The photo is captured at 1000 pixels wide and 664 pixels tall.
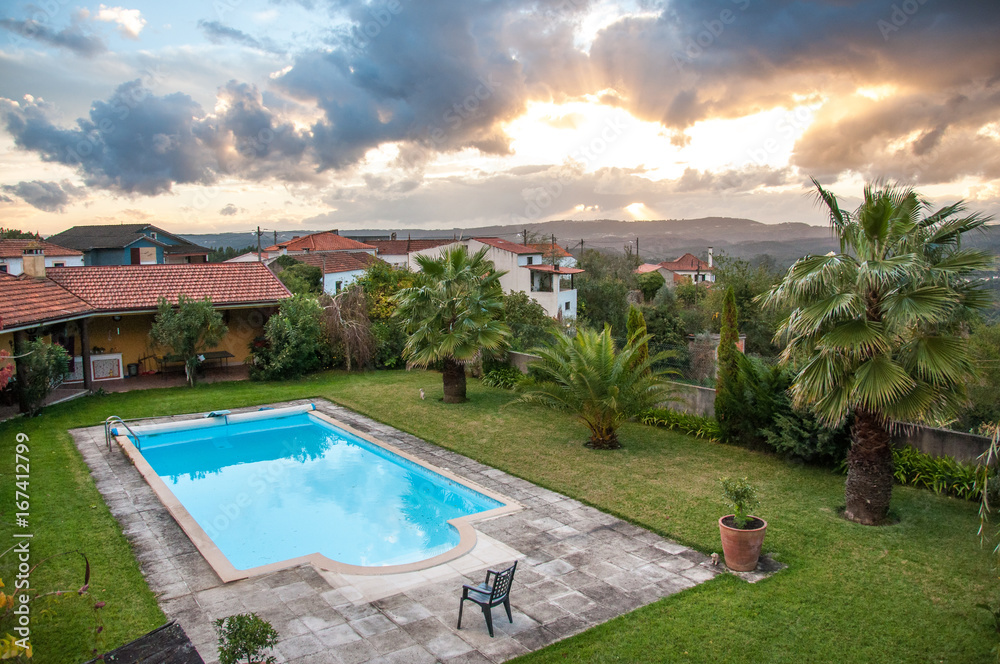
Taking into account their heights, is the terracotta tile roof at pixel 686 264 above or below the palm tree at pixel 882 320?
above

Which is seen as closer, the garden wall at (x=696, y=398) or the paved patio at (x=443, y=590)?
the paved patio at (x=443, y=590)

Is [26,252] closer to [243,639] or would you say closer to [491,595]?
[491,595]

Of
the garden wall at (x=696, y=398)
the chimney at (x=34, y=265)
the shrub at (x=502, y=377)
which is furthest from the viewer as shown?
the shrub at (x=502, y=377)

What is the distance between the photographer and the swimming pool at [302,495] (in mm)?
9383

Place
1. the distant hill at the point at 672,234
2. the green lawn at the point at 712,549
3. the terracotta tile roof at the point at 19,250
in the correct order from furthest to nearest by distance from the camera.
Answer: the distant hill at the point at 672,234 → the terracotta tile roof at the point at 19,250 → the green lawn at the point at 712,549

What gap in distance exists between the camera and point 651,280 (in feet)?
170

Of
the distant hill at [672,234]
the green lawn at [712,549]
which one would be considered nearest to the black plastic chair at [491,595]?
the green lawn at [712,549]

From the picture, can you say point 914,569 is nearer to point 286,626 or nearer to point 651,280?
point 286,626

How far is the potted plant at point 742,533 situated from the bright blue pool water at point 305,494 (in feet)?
12.0

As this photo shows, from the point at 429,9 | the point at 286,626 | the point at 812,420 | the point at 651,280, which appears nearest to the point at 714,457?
the point at 812,420

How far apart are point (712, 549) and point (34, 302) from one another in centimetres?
1695

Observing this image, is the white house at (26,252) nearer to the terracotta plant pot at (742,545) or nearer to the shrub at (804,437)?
the shrub at (804,437)

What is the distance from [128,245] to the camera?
57.9m

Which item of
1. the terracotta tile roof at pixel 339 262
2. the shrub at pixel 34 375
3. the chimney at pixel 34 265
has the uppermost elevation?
the terracotta tile roof at pixel 339 262
